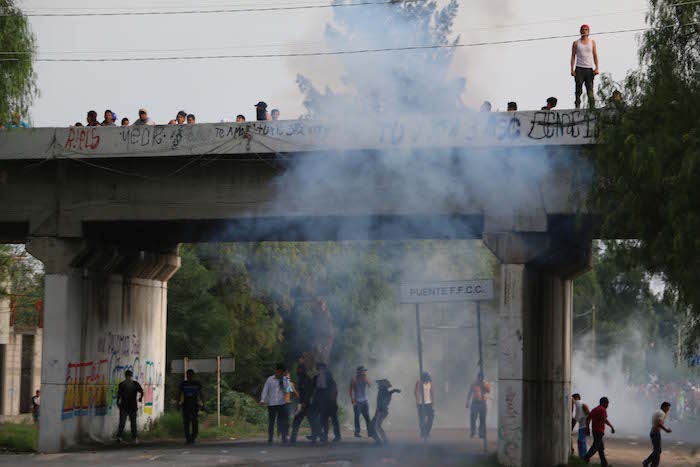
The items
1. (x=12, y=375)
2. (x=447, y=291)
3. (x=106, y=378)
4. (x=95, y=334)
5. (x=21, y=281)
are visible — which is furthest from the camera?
(x=12, y=375)

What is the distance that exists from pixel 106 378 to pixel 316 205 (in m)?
6.38

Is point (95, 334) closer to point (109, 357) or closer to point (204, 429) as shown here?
point (109, 357)

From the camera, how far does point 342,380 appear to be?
38500mm

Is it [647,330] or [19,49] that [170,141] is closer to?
[19,49]

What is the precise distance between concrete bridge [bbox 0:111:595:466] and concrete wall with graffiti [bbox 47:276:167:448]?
0.06m

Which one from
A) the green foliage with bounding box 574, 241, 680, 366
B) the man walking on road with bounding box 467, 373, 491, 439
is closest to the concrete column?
the man walking on road with bounding box 467, 373, 491, 439

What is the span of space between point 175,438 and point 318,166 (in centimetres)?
880

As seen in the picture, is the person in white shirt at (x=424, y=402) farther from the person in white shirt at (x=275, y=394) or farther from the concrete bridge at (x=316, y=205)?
the concrete bridge at (x=316, y=205)

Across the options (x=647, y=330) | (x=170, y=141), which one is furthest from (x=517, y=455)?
→ (x=647, y=330)

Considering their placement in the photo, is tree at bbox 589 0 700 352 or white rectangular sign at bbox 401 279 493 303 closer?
tree at bbox 589 0 700 352

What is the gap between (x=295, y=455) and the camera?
18859 mm

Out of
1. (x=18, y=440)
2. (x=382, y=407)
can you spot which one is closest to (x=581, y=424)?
(x=382, y=407)

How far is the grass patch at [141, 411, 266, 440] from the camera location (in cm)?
2484

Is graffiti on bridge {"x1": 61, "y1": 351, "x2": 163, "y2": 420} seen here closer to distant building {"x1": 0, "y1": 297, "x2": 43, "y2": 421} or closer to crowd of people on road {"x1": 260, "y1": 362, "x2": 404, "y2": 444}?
crowd of people on road {"x1": 260, "y1": 362, "x2": 404, "y2": 444}
